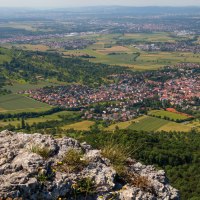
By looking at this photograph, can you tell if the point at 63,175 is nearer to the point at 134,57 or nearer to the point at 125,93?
the point at 125,93

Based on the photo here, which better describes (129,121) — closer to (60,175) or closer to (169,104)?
(169,104)

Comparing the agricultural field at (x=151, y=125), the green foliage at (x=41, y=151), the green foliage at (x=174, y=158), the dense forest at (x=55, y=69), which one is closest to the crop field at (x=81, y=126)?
the agricultural field at (x=151, y=125)

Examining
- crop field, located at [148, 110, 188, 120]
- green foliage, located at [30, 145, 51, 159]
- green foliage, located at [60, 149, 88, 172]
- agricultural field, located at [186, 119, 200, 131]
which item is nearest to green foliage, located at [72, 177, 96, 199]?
green foliage, located at [60, 149, 88, 172]

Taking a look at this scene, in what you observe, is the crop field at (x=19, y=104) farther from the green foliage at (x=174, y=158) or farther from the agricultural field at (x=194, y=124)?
the green foliage at (x=174, y=158)

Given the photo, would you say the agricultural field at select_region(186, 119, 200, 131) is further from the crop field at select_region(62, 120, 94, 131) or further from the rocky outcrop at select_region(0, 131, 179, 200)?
the rocky outcrop at select_region(0, 131, 179, 200)

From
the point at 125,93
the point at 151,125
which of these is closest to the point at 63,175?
the point at 151,125
